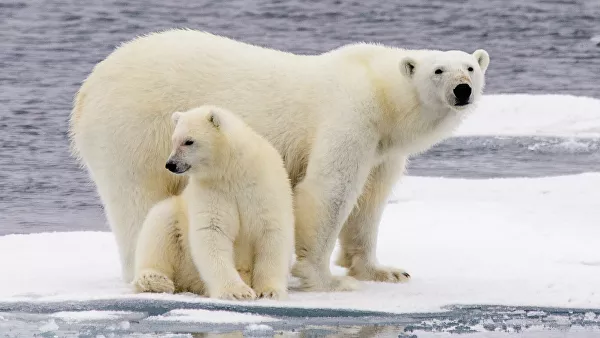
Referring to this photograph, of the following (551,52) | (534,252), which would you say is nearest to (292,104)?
(534,252)

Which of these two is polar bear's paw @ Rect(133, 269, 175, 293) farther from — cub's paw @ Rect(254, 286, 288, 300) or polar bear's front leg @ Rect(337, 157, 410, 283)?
polar bear's front leg @ Rect(337, 157, 410, 283)

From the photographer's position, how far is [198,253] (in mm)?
7008

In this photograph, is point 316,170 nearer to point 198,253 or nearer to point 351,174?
point 351,174

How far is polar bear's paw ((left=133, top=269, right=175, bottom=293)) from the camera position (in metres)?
7.17

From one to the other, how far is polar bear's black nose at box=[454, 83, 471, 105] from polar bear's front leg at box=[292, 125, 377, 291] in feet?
1.89

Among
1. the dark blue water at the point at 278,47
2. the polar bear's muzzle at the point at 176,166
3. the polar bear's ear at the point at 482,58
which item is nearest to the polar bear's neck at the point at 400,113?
the polar bear's ear at the point at 482,58

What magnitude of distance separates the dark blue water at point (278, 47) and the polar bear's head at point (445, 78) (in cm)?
417

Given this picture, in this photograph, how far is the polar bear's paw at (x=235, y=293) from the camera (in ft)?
22.7

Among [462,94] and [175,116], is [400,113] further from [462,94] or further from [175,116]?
[175,116]

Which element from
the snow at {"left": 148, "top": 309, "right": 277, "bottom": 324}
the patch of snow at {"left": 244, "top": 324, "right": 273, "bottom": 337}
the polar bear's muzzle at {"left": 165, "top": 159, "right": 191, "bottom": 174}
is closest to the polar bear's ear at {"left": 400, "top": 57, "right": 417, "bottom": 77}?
the polar bear's muzzle at {"left": 165, "top": 159, "right": 191, "bottom": 174}

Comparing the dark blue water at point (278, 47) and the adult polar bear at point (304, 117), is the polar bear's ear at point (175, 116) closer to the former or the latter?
the adult polar bear at point (304, 117)

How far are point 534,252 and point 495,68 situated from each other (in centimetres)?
1393

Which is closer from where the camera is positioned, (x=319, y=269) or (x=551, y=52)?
(x=319, y=269)

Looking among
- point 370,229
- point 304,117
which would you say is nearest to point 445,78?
point 304,117
